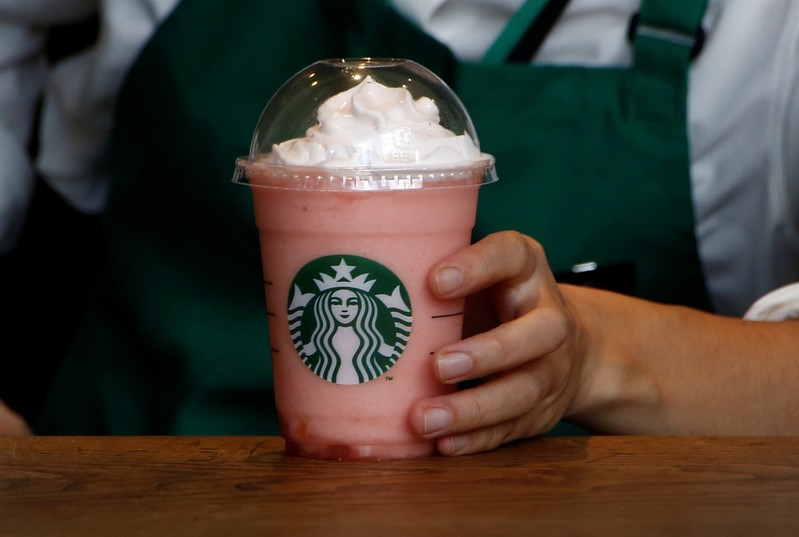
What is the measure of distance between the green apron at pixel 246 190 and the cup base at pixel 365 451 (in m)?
0.50

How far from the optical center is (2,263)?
76.2 inches

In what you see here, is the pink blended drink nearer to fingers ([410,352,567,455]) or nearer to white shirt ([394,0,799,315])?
fingers ([410,352,567,455])

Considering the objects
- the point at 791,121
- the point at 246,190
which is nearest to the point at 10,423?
the point at 246,190

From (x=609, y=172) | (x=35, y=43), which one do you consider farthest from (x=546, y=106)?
(x=35, y=43)

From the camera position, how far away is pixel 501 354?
3.07ft

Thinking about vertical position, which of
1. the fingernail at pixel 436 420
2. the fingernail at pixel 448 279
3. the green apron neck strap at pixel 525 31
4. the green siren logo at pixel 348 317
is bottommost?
the fingernail at pixel 436 420

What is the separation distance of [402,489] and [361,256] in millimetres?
216

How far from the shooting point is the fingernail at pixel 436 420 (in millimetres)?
919

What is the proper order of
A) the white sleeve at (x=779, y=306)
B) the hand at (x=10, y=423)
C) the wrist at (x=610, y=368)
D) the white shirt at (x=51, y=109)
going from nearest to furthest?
the wrist at (x=610, y=368) → the white sleeve at (x=779, y=306) → the hand at (x=10, y=423) → the white shirt at (x=51, y=109)

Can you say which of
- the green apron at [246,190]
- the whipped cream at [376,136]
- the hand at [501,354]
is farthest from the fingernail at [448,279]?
the green apron at [246,190]

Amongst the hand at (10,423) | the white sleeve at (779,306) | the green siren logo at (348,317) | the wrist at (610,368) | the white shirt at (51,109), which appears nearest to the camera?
the green siren logo at (348,317)

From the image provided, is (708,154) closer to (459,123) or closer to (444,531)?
(459,123)

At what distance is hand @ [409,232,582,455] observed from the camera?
0.92 m

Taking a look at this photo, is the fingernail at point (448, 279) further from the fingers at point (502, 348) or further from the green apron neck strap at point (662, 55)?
the green apron neck strap at point (662, 55)
